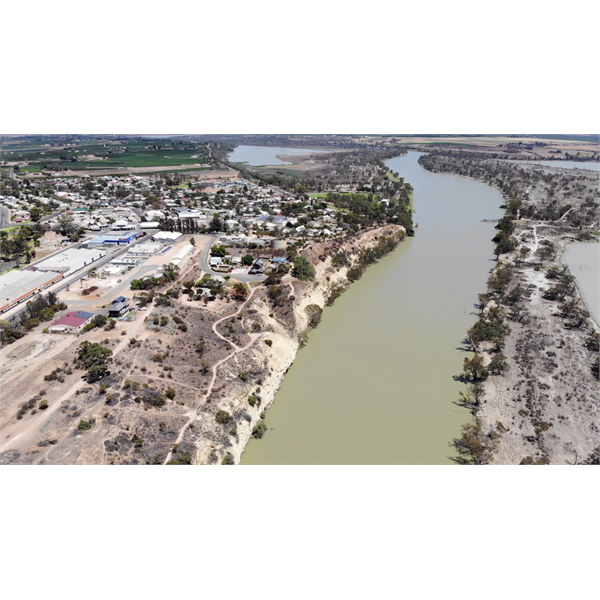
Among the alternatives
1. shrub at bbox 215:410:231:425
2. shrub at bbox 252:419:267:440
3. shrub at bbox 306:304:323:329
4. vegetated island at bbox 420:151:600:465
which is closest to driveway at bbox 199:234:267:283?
shrub at bbox 306:304:323:329

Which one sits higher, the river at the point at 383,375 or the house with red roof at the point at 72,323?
the house with red roof at the point at 72,323

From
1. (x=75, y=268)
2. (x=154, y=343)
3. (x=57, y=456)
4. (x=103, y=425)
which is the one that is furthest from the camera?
(x=75, y=268)

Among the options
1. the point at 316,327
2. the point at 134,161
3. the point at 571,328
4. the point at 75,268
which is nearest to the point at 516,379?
the point at 571,328

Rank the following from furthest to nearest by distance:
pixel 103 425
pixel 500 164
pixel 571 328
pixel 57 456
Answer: pixel 500 164 < pixel 571 328 < pixel 103 425 < pixel 57 456

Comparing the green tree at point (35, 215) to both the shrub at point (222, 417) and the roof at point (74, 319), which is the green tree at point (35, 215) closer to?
the roof at point (74, 319)

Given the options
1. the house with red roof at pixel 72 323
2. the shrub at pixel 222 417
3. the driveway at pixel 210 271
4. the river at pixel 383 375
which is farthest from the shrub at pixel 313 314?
the house with red roof at pixel 72 323

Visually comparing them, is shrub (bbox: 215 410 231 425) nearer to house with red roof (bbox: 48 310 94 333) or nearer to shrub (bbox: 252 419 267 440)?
shrub (bbox: 252 419 267 440)

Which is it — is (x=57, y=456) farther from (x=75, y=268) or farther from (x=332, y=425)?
(x=75, y=268)
